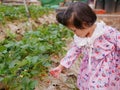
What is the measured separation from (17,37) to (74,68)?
7.71ft

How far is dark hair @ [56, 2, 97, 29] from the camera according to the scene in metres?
2.68

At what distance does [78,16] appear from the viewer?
2678 mm

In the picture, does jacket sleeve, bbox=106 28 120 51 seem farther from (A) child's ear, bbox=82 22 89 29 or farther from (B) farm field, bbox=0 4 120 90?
(B) farm field, bbox=0 4 120 90

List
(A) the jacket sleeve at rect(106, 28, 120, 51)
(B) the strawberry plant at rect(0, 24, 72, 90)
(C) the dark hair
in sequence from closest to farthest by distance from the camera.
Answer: (C) the dark hair → (A) the jacket sleeve at rect(106, 28, 120, 51) → (B) the strawberry plant at rect(0, 24, 72, 90)

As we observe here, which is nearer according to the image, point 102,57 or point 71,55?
point 102,57

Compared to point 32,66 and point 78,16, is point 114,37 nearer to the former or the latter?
point 78,16

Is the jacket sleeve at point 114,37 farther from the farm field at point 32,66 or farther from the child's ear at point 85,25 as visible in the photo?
the farm field at point 32,66

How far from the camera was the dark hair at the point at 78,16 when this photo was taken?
2.68 m

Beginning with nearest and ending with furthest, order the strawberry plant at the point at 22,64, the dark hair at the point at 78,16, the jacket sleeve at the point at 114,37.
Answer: the dark hair at the point at 78,16, the jacket sleeve at the point at 114,37, the strawberry plant at the point at 22,64

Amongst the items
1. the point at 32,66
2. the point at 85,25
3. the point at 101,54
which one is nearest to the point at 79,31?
the point at 85,25

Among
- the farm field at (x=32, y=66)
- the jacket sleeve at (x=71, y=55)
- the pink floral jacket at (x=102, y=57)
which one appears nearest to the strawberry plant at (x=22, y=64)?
the farm field at (x=32, y=66)

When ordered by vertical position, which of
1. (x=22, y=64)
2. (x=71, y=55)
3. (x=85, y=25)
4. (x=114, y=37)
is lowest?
(x=22, y=64)

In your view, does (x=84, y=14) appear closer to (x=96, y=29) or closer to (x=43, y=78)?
(x=96, y=29)

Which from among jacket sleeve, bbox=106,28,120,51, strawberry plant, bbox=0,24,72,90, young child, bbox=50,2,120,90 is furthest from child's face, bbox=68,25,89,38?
strawberry plant, bbox=0,24,72,90
